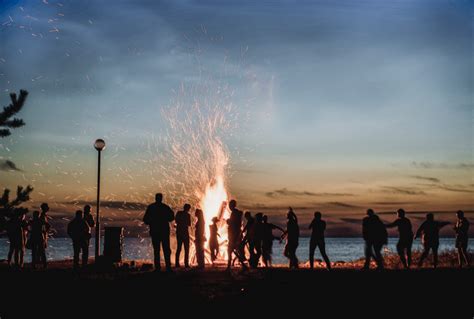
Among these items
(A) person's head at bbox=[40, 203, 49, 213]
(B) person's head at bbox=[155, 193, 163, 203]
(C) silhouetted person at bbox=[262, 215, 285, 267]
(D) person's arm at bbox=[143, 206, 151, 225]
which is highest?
(B) person's head at bbox=[155, 193, 163, 203]

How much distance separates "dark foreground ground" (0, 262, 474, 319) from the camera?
Answer: 8.84 metres

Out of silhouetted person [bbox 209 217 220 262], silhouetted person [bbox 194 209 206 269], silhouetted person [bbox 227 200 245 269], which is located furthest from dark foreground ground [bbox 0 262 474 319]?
silhouetted person [bbox 209 217 220 262]

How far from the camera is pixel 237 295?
10.4 meters

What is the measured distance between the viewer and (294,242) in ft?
58.2

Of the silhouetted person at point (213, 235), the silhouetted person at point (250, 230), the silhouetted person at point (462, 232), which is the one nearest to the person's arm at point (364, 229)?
the silhouetted person at point (250, 230)

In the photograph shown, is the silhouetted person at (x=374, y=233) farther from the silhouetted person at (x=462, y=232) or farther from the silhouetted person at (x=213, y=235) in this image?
the silhouetted person at (x=213, y=235)

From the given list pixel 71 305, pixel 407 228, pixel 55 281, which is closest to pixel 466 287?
pixel 407 228

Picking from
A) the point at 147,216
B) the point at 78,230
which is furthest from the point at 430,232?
the point at 78,230

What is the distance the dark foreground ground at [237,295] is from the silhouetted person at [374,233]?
254cm

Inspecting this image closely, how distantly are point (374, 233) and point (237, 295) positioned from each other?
7.81 meters

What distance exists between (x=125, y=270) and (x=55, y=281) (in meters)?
3.71

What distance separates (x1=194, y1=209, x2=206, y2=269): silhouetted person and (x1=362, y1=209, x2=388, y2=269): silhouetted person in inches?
201

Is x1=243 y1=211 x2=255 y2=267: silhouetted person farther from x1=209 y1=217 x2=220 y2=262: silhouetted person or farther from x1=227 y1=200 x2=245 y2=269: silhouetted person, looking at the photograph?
x1=209 y1=217 x2=220 y2=262: silhouetted person

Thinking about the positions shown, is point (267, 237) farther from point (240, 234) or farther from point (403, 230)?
point (403, 230)
